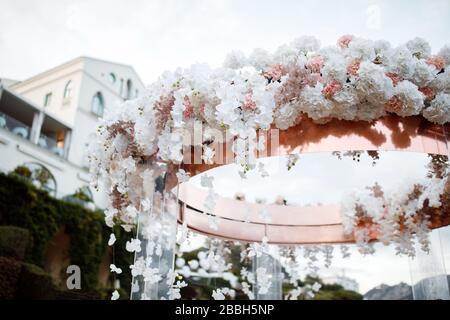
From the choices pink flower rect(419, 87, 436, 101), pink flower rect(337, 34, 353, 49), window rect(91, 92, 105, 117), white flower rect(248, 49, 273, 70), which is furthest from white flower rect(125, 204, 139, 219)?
window rect(91, 92, 105, 117)

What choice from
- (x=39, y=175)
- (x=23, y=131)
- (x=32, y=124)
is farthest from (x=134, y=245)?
(x=32, y=124)

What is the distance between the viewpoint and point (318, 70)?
5.82 feet

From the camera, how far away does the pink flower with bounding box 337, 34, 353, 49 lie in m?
1.81

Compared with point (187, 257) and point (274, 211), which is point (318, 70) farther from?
point (187, 257)

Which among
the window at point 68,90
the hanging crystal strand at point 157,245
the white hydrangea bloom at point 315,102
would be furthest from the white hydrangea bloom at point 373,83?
the window at point 68,90

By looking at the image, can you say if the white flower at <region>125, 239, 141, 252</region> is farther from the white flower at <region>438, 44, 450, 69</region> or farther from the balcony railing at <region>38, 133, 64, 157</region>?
the balcony railing at <region>38, 133, 64, 157</region>

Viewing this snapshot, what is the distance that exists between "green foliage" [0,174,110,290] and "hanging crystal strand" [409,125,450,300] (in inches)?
324

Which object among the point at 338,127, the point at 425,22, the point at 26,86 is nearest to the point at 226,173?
the point at 338,127

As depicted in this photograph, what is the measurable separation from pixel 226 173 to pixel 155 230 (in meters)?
0.86

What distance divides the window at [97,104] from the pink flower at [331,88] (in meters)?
15.1

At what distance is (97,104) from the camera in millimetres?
15844

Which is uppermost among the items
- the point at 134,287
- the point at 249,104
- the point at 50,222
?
the point at 50,222

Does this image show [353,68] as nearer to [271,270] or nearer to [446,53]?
[446,53]

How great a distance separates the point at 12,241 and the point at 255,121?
27.8ft
